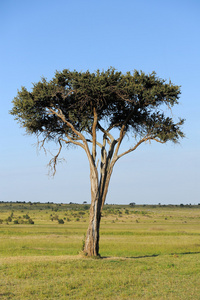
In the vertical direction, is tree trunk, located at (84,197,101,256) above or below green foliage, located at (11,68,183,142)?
below

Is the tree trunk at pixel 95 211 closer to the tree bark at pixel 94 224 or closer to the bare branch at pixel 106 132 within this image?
the tree bark at pixel 94 224

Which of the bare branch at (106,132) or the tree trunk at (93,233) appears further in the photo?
the bare branch at (106,132)

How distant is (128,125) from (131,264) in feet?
34.2

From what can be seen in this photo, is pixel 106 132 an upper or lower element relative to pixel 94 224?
upper

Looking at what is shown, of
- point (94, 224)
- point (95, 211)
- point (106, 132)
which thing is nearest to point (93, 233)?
A: point (94, 224)

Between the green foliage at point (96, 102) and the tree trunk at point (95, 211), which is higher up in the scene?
the green foliage at point (96, 102)

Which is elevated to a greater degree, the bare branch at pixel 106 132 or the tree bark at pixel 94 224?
the bare branch at pixel 106 132

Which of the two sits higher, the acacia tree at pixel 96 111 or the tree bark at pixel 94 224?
the acacia tree at pixel 96 111

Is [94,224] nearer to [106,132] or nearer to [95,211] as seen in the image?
[95,211]

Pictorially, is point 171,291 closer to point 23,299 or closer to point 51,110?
point 23,299

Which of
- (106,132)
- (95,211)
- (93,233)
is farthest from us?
(106,132)

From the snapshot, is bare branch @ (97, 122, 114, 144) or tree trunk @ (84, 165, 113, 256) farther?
bare branch @ (97, 122, 114, 144)

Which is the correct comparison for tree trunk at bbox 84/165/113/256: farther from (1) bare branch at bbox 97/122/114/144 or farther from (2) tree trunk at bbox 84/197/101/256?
(1) bare branch at bbox 97/122/114/144

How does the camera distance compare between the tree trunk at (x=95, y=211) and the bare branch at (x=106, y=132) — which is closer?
the tree trunk at (x=95, y=211)
